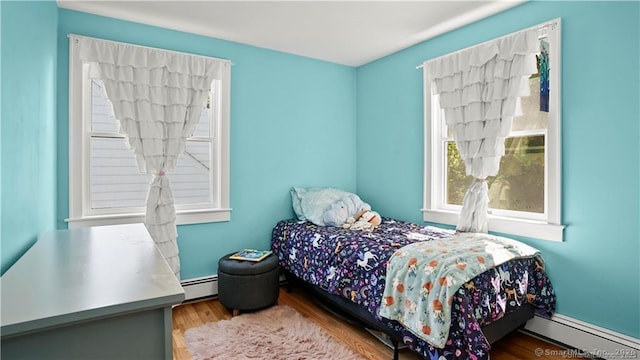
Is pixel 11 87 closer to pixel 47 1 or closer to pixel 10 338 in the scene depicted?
pixel 10 338

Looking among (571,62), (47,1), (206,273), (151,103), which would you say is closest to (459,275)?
(571,62)

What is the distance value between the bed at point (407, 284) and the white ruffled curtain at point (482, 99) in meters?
0.45

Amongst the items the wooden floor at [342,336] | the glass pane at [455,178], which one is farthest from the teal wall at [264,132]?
the glass pane at [455,178]

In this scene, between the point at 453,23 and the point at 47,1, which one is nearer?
the point at 47,1

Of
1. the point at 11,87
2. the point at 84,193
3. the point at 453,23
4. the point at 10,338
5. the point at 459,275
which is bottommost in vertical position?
the point at 459,275

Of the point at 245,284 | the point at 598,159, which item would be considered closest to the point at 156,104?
the point at 245,284

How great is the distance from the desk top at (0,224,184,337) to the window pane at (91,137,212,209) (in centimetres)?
142

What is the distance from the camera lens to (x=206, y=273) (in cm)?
325

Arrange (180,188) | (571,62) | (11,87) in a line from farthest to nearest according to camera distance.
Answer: (180,188), (571,62), (11,87)

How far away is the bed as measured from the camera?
1.82m

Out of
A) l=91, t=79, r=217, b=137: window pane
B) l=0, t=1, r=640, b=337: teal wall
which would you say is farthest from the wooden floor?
l=91, t=79, r=217, b=137: window pane

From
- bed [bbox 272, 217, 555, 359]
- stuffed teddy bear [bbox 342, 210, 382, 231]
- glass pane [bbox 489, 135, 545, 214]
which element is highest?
glass pane [bbox 489, 135, 545, 214]

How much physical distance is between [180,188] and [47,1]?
1624 mm

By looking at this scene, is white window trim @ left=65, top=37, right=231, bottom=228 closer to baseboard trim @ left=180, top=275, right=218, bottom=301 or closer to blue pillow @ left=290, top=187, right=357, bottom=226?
baseboard trim @ left=180, top=275, right=218, bottom=301
